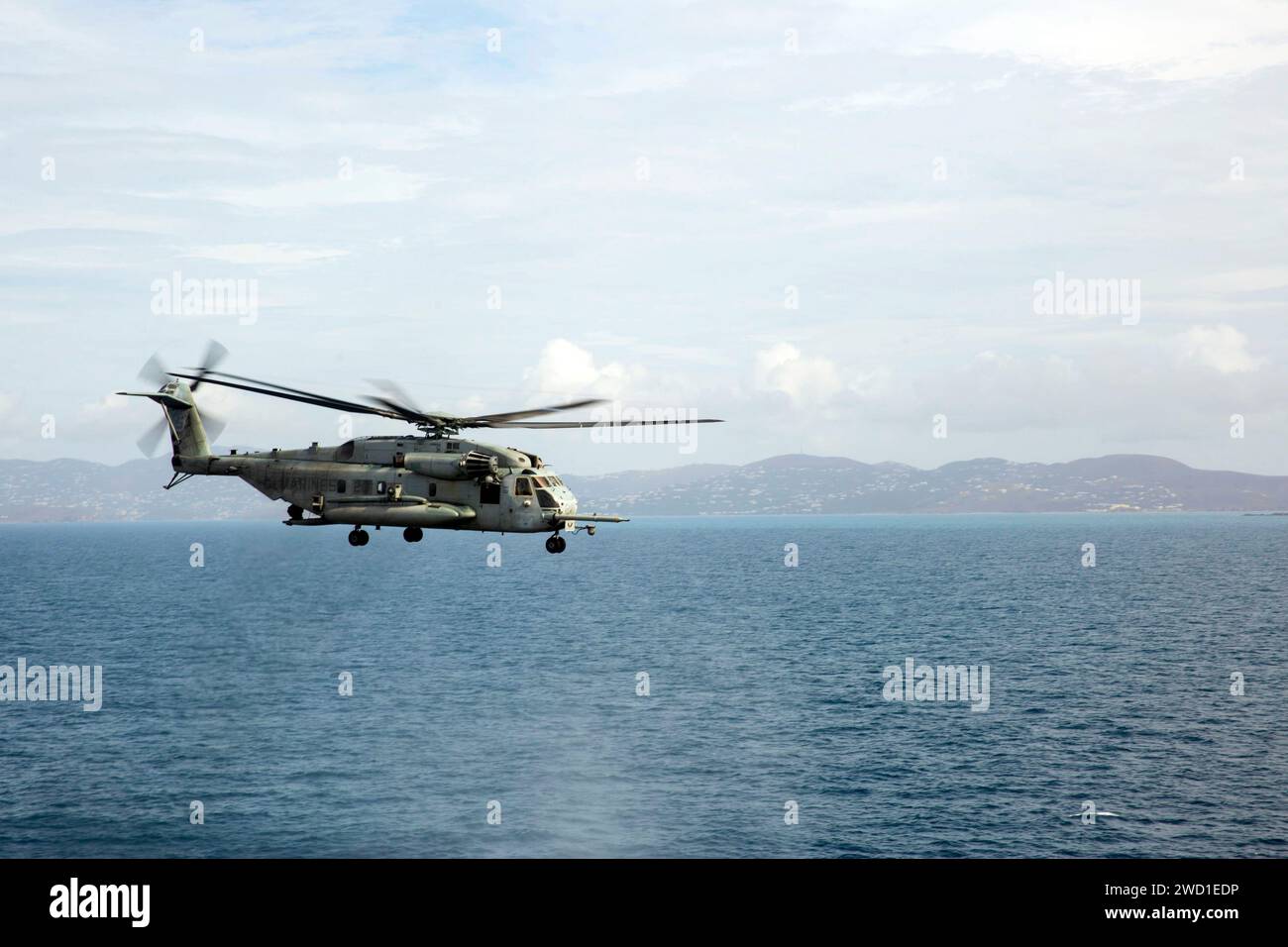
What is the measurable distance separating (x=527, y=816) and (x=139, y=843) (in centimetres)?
4680

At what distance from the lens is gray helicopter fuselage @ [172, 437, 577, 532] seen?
49.2 m

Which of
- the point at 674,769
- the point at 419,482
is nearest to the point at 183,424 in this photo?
the point at 419,482

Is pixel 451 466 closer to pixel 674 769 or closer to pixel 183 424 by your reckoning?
pixel 183 424

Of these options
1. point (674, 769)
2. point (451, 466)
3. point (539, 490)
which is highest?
point (451, 466)

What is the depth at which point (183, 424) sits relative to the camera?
55.1m

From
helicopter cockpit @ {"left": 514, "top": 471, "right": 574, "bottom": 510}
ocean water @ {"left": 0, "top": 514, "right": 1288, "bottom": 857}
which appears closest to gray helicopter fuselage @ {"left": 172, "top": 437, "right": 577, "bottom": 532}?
helicopter cockpit @ {"left": 514, "top": 471, "right": 574, "bottom": 510}

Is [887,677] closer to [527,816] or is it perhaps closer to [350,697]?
[527,816]

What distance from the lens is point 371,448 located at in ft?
165

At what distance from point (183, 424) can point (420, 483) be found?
14.1 metres

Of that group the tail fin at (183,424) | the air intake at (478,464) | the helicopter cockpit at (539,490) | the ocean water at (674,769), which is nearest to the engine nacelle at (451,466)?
the air intake at (478,464)

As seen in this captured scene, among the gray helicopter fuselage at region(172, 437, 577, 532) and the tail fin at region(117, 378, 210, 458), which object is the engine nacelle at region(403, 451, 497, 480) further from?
the tail fin at region(117, 378, 210, 458)
